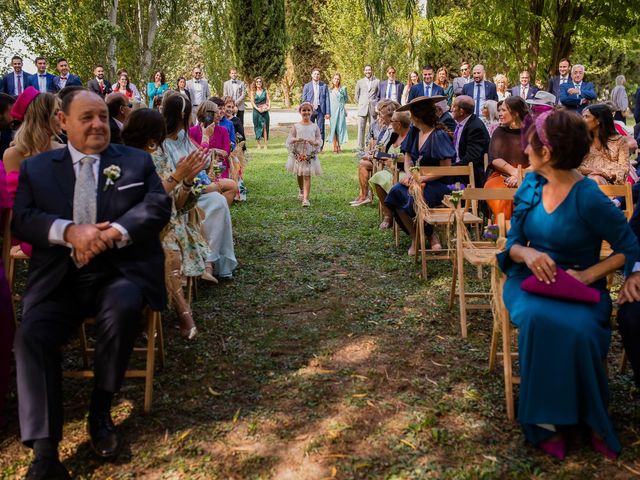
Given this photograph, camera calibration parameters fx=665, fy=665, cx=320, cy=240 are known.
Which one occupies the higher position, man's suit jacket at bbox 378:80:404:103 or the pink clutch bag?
man's suit jacket at bbox 378:80:404:103

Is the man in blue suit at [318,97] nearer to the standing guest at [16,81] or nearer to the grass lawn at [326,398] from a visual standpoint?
the standing guest at [16,81]

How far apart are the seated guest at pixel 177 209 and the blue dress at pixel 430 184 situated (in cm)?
262

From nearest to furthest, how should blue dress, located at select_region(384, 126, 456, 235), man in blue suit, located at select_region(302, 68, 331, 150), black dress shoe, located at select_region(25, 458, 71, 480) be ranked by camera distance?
1. black dress shoe, located at select_region(25, 458, 71, 480)
2. blue dress, located at select_region(384, 126, 456, 235)
3. man in blue suit, located at select_region(302, 68, 331, 150)

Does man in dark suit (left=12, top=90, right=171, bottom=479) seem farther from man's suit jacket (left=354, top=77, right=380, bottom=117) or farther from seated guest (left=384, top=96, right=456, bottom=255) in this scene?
man's suit jacket (left=354, top=77, right=380, bottom=117)

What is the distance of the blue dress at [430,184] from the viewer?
727 cm

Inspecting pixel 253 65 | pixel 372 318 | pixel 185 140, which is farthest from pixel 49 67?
pixel 372 318

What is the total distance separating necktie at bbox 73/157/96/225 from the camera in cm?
353

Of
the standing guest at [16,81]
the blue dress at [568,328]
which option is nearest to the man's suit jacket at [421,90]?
the standing guest at [16,81]

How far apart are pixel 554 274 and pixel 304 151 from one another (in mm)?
7432

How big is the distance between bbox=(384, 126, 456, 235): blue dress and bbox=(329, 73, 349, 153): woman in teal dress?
39.3ft

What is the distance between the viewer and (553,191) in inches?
142

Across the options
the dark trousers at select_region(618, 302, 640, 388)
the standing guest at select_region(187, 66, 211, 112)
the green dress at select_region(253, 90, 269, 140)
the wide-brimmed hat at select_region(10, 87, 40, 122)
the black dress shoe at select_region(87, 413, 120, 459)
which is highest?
the standing guest at select_region(187, 66, 211, 112)

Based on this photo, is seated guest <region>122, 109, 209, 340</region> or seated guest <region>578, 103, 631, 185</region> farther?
seated guest <region>578, 103, 631, 185</region>

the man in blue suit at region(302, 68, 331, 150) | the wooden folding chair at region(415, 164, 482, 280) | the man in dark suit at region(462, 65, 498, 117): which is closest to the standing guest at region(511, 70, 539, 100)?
the man in dark suit at region(462, 65, 498, 117)
